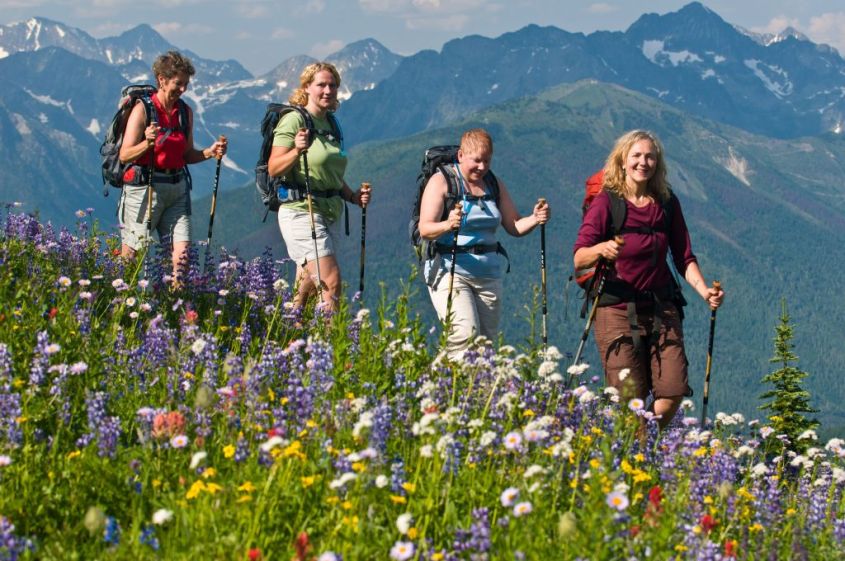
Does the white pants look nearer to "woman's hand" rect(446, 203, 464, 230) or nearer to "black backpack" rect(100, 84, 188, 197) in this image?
"woman's hand" rect(446, 203, 464, 230)

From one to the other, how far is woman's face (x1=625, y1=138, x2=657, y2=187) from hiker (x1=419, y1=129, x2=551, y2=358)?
3.53ft

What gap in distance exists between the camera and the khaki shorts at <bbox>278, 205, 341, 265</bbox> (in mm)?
9547

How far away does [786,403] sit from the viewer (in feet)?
71.5

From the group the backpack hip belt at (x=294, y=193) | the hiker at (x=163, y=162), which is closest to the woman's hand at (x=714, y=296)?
the backpack hip belt at (x=294, y=193)

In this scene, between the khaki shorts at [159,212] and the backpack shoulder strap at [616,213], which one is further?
the khaki shorts at [159,212]

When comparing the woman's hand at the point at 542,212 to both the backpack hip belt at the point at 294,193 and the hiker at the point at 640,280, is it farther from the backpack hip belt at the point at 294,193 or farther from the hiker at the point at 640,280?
the backpack hip belt at the point at 294,193

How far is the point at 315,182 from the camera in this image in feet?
31.7

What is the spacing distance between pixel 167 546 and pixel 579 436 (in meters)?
2.39

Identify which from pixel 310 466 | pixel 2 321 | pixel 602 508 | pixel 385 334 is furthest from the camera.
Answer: pixel 385 334

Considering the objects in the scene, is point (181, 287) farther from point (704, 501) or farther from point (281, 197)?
point (704, 501)

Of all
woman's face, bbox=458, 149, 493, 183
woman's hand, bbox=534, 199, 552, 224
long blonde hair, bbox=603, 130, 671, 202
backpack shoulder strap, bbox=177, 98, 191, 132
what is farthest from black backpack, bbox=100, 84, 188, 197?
long blonde hair, bbox=603, 130, 671, 202

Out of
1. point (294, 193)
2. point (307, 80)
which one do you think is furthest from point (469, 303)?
point (307, 80)

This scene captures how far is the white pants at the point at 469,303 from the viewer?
345 inches

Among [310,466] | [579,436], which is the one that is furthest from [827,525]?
[310,466]
